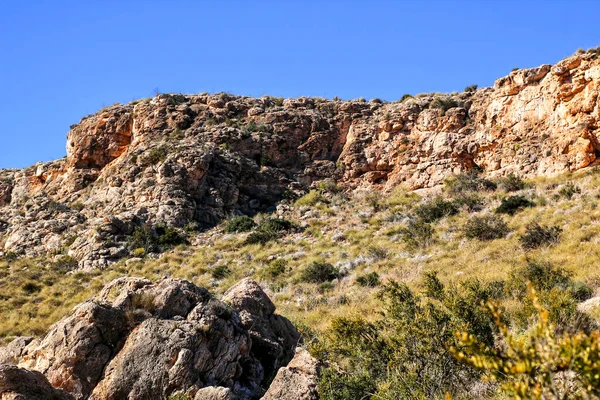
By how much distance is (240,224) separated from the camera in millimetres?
23359

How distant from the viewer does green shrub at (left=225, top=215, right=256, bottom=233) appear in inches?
907

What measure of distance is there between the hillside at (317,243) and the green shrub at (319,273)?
49mm

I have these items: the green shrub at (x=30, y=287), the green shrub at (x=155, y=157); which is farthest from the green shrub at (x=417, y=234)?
the green shrub at (x=155, y=157)

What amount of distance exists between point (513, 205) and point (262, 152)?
1532 centimetres

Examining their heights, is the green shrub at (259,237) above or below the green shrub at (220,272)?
above

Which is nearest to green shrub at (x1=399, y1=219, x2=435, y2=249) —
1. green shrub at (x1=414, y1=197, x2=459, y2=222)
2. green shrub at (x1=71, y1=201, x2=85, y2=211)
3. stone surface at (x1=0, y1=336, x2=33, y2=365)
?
green shrub at (x1=414, y1=197, x2=459, y2=222)

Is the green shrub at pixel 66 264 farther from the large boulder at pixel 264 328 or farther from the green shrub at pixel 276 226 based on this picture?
the large boulder at pixel 264 328

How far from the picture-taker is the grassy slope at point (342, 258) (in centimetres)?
1263

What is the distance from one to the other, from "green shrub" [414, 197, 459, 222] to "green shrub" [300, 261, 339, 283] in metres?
5.92

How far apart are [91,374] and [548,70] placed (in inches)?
996

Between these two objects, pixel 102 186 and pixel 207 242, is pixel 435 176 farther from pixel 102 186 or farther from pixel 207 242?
pixel 102 186

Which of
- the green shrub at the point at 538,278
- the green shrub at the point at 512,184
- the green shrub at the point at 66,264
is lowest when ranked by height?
the green shrub at the point at 538,278

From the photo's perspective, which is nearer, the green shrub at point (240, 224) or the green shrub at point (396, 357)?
the green shrub at point (396, 357)

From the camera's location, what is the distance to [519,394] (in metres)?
2.48
